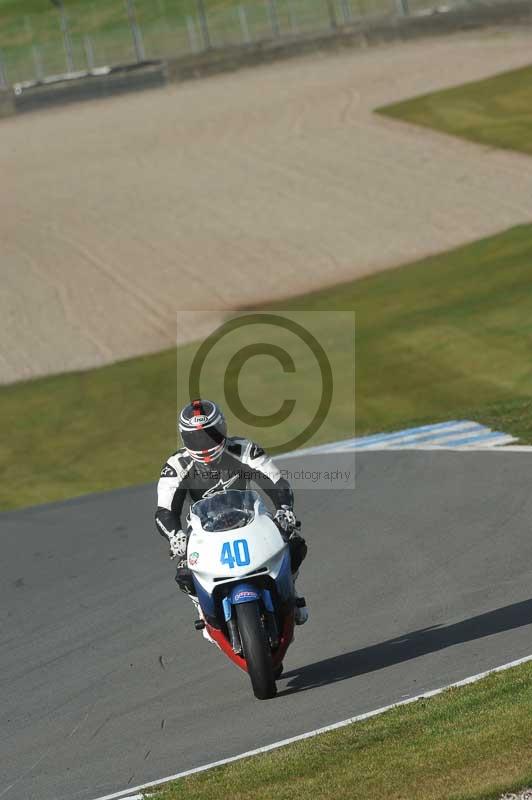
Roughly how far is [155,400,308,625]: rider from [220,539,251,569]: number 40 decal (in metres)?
0.47

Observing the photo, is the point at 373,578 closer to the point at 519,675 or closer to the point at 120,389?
the point at 519,675

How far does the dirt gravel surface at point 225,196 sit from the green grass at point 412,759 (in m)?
21.0

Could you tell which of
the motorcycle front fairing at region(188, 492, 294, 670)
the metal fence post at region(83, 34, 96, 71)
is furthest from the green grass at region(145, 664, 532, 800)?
the metal fence post at region(83, 34, 96, 71)

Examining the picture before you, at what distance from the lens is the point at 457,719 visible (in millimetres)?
7059

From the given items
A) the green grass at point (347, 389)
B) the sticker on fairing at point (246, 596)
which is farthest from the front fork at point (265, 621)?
the green grass at point (347, 389)

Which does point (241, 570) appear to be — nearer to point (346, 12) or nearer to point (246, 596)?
point (246, 596)

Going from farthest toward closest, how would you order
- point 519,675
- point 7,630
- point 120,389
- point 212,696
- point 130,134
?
point 130,134
point 120,389
point 7,630
point 212,696
point 519,675

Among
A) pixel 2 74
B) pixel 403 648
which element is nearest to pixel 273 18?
pixel 2 74

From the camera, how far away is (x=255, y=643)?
7.97m

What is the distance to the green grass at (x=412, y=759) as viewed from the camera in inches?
238

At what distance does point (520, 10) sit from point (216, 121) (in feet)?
53.7

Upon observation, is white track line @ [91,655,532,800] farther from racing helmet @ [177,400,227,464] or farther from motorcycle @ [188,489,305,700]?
racing helmet @ [177,400,227,464]

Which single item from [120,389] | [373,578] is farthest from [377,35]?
Answer: [373,578]

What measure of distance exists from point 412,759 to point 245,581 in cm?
204
